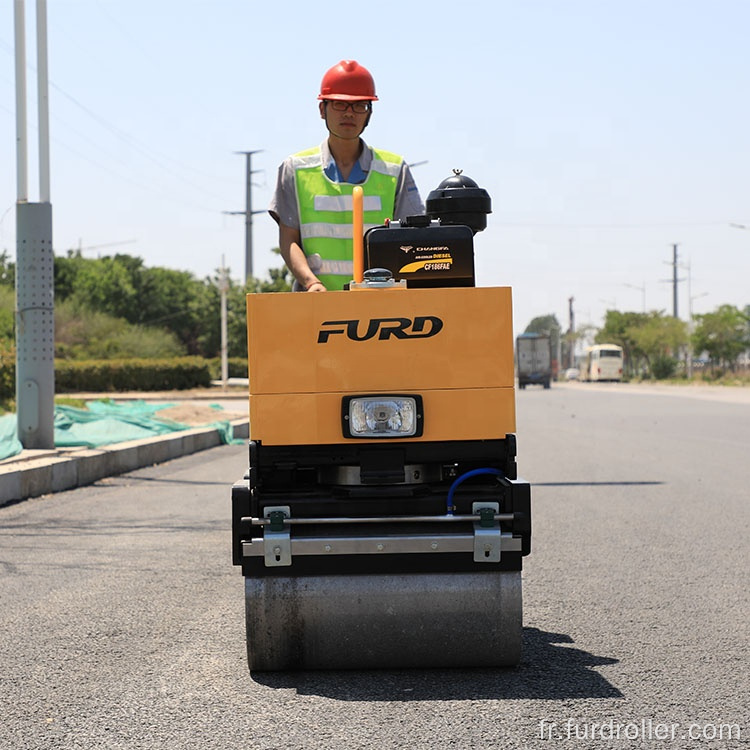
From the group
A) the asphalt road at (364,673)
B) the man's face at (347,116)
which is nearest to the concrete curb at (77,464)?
the asphalt road at (364,673)

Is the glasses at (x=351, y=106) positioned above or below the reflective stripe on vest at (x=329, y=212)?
above

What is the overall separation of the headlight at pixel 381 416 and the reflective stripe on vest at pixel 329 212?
1070mm

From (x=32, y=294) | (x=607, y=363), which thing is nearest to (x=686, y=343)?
(x=607, y=363)

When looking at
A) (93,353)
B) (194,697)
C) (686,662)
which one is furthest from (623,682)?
(93,353)

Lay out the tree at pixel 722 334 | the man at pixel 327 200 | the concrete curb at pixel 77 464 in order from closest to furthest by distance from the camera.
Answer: the man at pixel 327 200 → the concrete curb at pixel 77 464 → the tree at pixel 722 334

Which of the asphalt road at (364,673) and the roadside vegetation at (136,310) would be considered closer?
the asphalt road at (364,673)

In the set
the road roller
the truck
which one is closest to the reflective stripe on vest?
the road roller

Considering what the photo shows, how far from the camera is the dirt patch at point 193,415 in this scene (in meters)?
21.7

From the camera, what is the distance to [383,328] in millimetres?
4379

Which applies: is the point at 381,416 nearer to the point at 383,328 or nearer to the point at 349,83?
the point at 383,328

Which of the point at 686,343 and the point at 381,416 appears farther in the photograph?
the point at 686,343

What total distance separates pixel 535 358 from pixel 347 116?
212 ft

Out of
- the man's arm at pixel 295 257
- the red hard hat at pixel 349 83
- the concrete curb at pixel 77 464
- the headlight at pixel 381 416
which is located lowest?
the concrete curb at pixel 77 464

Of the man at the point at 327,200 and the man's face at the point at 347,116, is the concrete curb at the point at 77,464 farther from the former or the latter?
the man's face at the point at 347,116
